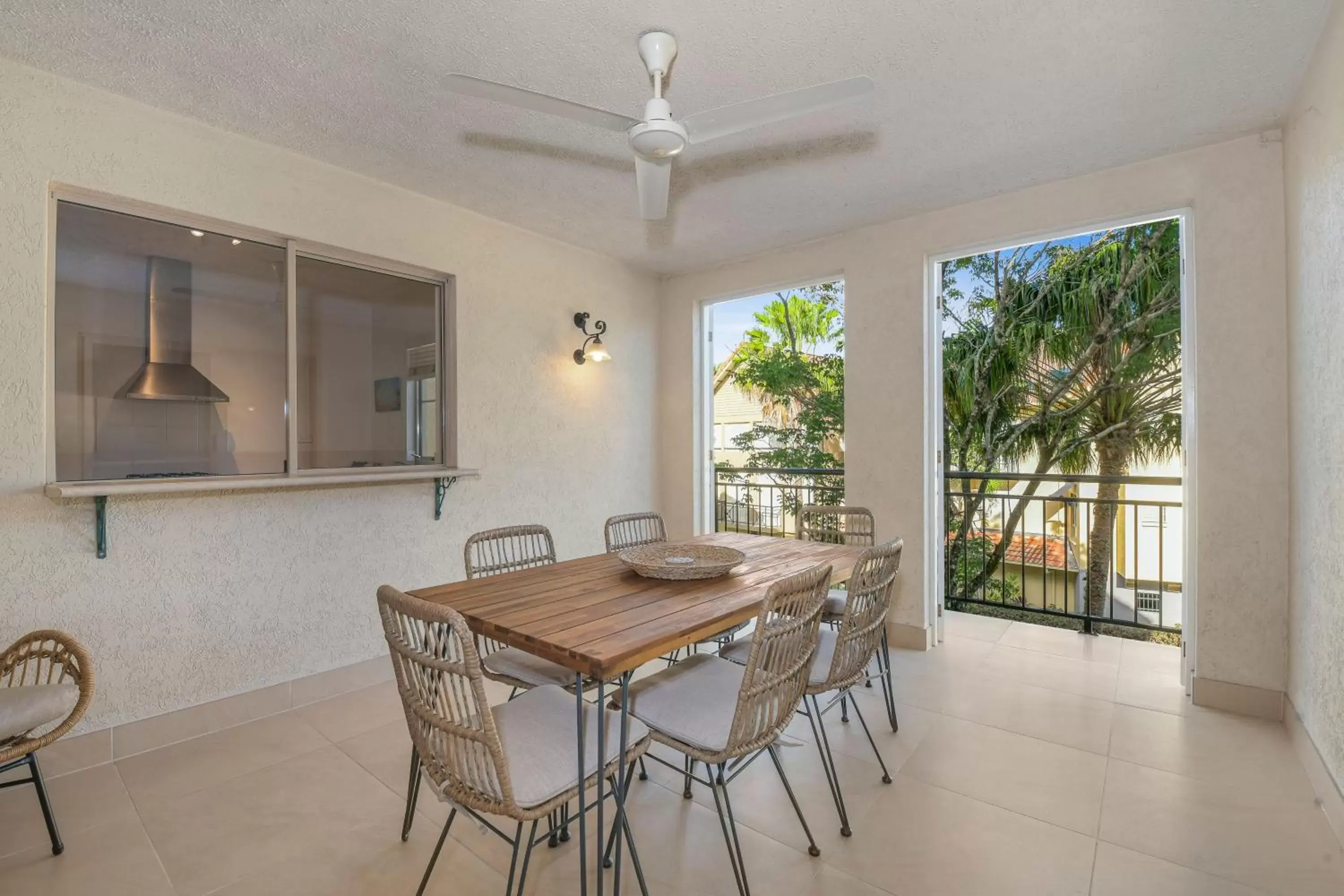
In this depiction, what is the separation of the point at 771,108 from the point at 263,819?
2.73 metres

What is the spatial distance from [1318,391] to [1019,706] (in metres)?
1.68

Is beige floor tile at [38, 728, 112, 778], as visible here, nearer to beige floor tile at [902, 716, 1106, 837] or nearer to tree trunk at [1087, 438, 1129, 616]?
beige floor tile at [902, 716, 1106, 837]

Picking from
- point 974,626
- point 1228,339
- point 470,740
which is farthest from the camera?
point 974,626

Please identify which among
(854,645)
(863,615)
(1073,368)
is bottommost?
(854,645)

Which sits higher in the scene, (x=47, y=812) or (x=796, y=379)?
(x=796, y=379)

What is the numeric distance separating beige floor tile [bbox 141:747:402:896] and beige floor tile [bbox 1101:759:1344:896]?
7.63 feet

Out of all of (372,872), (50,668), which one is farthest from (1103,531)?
(50,668)

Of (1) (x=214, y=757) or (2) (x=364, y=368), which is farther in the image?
(2) (x=364, y=368)

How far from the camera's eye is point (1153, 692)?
2869 mm

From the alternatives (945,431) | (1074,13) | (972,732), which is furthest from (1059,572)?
(1074,13)

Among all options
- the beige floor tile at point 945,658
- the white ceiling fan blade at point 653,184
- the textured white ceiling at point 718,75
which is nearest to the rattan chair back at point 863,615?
the beige floor tile at point 945,658

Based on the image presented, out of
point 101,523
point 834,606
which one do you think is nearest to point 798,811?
point 834,606

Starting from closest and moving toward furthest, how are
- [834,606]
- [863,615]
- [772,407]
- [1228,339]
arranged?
[863,615], [1228,339], [834,606], [772,407]

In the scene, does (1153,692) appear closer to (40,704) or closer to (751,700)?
(751,700)
